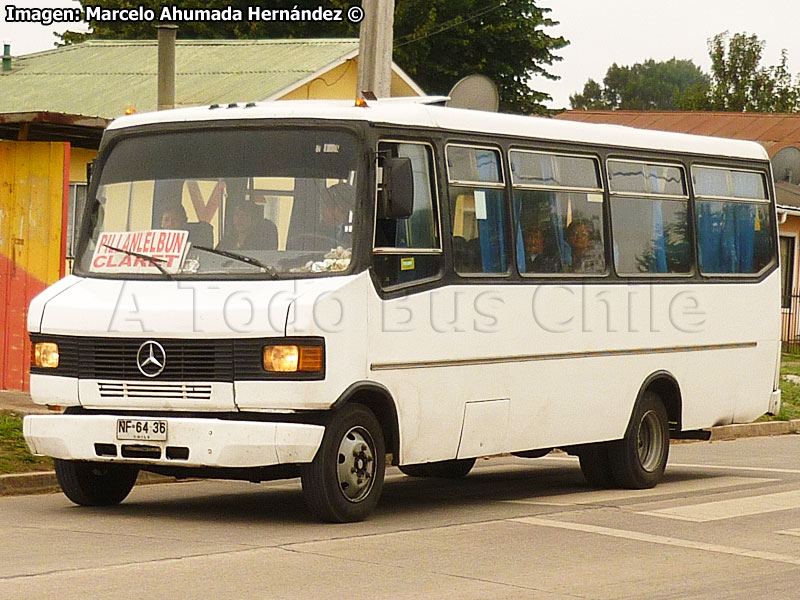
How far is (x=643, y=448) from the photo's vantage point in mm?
13656

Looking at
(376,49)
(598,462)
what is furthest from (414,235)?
(376,49)

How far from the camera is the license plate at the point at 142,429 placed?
10.1 m

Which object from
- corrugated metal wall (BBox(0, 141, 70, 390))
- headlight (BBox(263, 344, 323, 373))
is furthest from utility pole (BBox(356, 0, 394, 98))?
headlight (BBox(263, 344, 323, 373))

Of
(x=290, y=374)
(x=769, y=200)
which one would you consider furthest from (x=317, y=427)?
(x=769, y=200)

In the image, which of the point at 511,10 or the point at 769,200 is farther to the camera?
the point at 511,10

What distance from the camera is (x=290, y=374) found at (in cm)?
1003

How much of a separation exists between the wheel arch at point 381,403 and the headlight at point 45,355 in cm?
188

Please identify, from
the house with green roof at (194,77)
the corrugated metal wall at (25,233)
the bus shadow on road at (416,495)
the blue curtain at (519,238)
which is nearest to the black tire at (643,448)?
the bus shadow on road at (416,495)

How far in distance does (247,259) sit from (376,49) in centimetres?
583

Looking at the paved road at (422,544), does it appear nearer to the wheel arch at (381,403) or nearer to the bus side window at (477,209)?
the wheel arch at (381,403)

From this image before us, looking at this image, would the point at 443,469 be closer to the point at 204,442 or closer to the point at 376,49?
the point at 376,49

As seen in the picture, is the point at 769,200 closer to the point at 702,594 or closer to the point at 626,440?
the point at 626,440

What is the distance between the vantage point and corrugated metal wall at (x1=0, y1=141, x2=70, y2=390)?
697 inches

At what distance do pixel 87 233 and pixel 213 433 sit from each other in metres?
2.02
